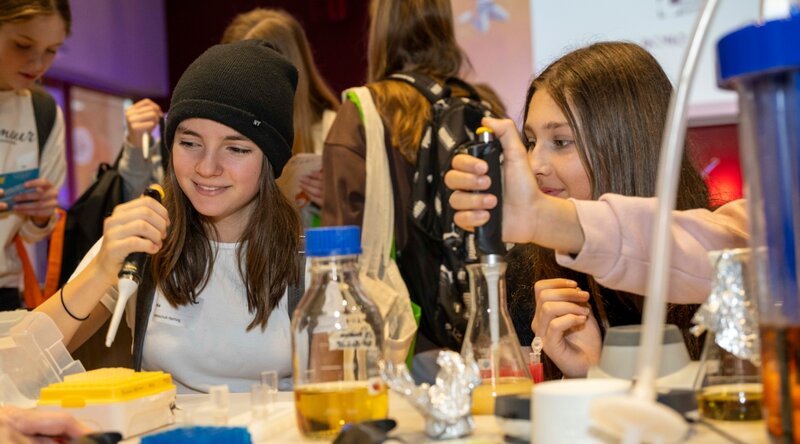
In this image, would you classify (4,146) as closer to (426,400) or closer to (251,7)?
(426,400)

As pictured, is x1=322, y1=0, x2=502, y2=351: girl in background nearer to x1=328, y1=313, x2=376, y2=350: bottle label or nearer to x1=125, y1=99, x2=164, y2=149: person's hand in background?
x1=125, y1=99, x2=164, y2=149: person's hand in background

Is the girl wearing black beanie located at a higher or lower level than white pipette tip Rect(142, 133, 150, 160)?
lower

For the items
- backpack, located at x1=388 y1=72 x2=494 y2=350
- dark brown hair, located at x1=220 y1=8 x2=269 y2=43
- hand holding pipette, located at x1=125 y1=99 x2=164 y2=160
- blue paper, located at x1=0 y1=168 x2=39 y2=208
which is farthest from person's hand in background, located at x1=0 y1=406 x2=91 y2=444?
dark brown hair, located at x1=220 y1=8 x2=269 y2=43

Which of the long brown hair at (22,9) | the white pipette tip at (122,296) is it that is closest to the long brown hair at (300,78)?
the long brown hair at (22,9)

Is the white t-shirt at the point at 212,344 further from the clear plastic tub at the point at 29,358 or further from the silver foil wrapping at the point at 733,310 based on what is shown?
the silver foil wrapping at the point at 733,310

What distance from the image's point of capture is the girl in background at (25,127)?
2463 mm

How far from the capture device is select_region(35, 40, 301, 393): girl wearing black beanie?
1615 millimetres

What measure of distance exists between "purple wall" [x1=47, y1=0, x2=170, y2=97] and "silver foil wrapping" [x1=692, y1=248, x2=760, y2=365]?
5050 millimetres

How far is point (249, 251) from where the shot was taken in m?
1.72

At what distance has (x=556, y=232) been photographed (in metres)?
1.12

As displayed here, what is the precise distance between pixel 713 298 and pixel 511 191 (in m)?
0.33

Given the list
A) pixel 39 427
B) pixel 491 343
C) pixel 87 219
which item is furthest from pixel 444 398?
pixel 87 219

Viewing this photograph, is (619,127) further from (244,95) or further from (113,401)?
(113,401)

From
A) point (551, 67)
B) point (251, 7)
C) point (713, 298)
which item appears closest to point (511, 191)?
point (713, 298)
